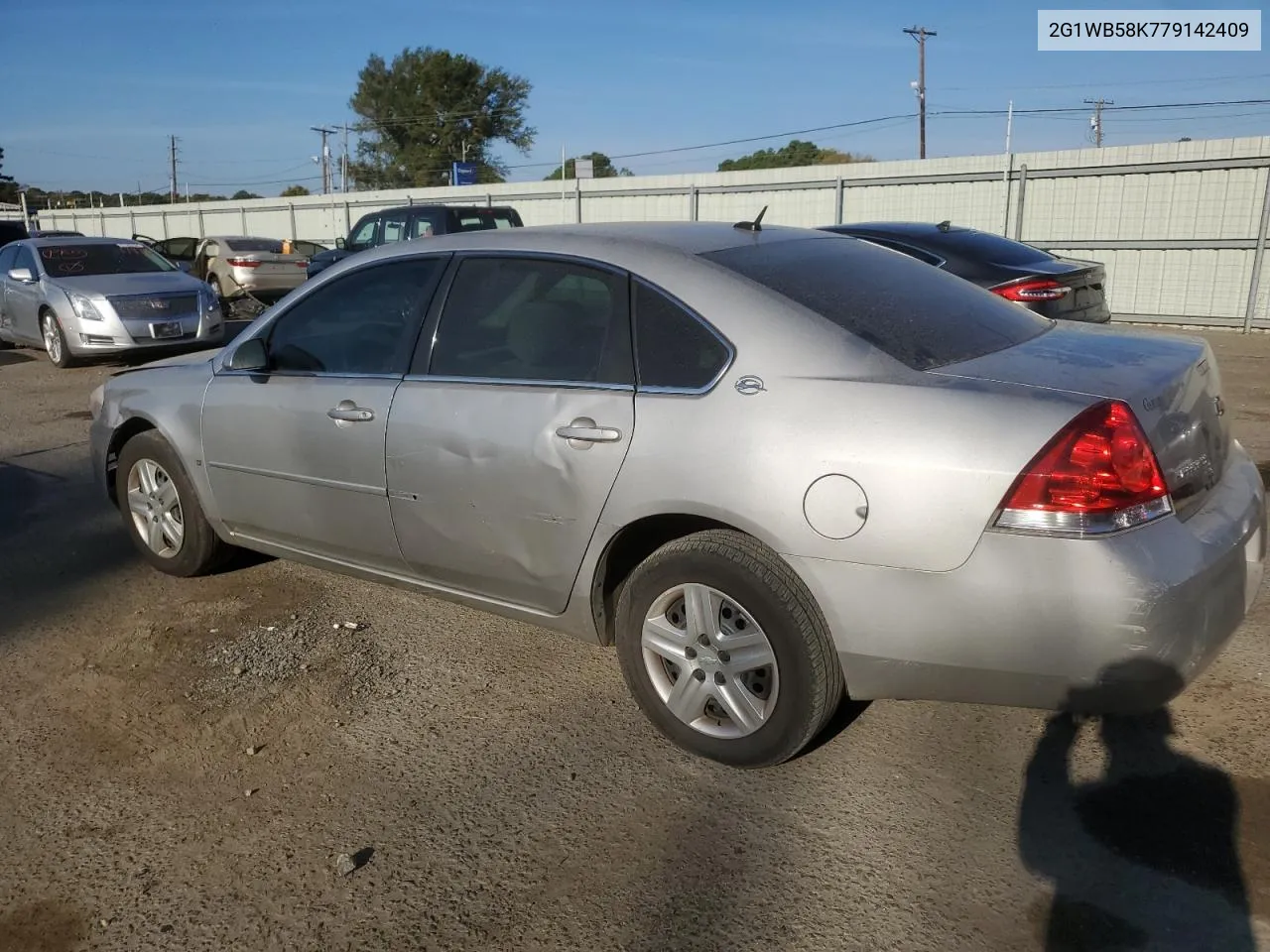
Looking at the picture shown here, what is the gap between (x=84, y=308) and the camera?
11719mm

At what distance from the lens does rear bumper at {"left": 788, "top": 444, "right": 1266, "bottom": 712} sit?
8.32 feet

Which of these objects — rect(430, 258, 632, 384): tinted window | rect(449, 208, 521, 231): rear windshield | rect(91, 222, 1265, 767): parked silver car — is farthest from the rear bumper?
rect(449, 208, 521, 231): rear windshield

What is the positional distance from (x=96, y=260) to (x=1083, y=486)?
1278 cm

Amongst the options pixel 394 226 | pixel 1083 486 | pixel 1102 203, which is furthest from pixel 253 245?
pixel 1083 486

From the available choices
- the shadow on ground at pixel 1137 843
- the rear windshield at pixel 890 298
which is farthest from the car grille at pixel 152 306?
the shadow on ground at pixel 1137 843

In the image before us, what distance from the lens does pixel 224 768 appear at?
3.29 metres

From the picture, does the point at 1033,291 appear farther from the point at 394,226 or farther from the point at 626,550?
the point at 394,226

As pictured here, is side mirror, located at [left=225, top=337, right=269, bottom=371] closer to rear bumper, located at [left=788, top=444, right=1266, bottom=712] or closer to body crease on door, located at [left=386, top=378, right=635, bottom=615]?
body crease on door, located at [left=386, top=378, right=635, bottom=615]

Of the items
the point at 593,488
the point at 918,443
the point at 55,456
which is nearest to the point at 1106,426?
the point at 918,443

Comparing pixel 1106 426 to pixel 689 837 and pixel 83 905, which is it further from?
Result: pixel 83 905

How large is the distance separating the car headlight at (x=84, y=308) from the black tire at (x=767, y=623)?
1056 centimetres

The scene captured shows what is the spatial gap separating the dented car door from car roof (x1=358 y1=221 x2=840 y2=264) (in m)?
0.07

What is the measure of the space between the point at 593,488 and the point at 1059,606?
4.53 ft

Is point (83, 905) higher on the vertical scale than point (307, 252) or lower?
lower
